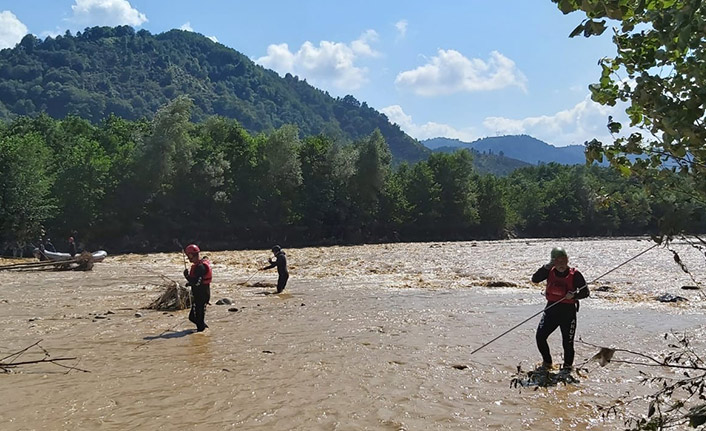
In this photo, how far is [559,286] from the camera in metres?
9.12

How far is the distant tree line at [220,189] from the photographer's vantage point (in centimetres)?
5484

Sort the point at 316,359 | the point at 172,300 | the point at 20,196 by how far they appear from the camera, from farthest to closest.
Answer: the point at 20,196, the point at 172,300, the point at 316,359

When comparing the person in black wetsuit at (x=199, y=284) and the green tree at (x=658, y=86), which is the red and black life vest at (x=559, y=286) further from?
the person in black wetsuit at (x=199, y=284)

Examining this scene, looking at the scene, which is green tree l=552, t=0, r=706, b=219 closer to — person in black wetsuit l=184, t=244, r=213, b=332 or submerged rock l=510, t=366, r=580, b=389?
submerged rock l=510, t=366, r=580, b=389

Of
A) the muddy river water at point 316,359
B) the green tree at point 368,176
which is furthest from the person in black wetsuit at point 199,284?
the green tree at point 368,176

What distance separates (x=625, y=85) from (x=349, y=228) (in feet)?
225

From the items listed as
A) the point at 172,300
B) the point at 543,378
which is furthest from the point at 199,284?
the point at 543,378

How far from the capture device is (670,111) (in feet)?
9.82

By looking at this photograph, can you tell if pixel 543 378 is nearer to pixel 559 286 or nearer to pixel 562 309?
pixel 562 309

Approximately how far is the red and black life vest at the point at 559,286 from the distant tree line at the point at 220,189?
143 ft

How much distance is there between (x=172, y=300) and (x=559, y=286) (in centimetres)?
1082

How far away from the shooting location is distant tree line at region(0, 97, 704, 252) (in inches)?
2159

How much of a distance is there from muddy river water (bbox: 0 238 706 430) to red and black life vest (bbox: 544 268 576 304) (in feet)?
4.27

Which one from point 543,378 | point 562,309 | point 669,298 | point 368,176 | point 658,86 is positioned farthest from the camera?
point 368,176
